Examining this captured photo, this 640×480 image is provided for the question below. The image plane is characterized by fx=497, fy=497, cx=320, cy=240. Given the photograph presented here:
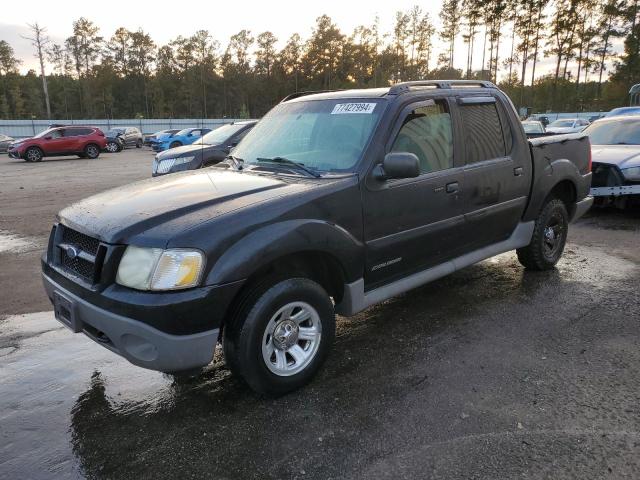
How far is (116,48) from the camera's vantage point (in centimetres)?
8488

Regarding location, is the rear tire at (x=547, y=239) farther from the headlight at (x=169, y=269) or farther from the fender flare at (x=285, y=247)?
the headlight at (x=169, y=269)

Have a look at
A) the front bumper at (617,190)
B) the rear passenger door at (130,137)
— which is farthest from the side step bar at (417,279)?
the rear passenger door at (130,137)

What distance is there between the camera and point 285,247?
295cm

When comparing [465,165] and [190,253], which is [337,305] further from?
[465,165]

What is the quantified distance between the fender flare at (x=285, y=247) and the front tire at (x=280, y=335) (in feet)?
0.72

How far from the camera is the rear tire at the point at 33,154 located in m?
23.8

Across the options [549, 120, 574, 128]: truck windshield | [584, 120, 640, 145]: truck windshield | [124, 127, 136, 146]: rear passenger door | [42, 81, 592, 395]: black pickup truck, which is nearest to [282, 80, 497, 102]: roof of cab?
[42, 81, 592, 395]: black pickup truck

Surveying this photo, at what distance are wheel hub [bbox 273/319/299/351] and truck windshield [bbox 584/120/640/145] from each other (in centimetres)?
867

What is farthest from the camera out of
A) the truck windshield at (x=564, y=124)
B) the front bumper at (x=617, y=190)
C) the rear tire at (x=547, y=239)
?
the truck windshield at (x=564, y=124)

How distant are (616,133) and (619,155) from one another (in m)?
1.49

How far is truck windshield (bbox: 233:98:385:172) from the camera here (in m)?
3.65

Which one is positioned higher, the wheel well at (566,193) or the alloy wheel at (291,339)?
the wheel well at (566,193)

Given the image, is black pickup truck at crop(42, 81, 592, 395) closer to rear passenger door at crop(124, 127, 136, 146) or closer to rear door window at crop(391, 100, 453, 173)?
rear door window at crop(391, 100, 453, 173)

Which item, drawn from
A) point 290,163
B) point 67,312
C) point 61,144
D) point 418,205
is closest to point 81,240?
point 67,312
